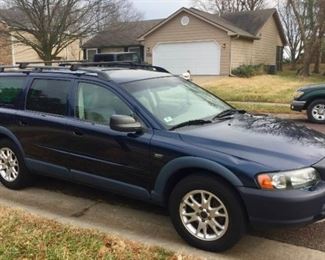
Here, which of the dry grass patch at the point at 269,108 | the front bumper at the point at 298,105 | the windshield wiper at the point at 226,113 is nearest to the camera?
the windshield wiper at the point at 226,113

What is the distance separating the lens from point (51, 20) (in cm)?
2939


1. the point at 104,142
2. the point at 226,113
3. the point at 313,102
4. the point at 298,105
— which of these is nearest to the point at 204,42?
the point at 298,105

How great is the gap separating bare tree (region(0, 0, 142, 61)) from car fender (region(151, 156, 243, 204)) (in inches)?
1059

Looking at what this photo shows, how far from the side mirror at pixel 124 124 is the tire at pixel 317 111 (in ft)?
27.0

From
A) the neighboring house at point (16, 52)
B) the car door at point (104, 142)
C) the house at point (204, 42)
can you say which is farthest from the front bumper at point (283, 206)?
the neighboring house at point (16, 52)

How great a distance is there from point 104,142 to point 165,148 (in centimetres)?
79

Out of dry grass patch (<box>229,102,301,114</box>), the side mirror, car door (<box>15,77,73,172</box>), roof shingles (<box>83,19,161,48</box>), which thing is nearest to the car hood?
the side mirror

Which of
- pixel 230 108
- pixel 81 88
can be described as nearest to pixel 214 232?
pixel 230 108

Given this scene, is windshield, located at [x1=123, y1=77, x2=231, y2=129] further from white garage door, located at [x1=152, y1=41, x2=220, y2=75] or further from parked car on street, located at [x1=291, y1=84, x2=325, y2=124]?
white garage door, located at [x1=152, y1=41, x2=220, y2=75]

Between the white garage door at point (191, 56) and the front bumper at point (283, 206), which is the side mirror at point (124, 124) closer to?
the front bumper at point (283, 206)

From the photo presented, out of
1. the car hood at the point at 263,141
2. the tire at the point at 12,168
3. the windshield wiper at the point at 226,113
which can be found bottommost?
the tire at the point at 12,168

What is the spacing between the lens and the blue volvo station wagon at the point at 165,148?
12.4 feet

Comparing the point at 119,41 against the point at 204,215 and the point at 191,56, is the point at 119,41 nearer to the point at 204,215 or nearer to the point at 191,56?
the point at 191,56

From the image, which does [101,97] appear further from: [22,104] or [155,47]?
[155,47]
